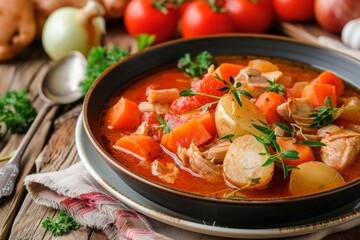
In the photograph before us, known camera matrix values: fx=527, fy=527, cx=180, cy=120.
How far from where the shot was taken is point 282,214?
2.29 meters

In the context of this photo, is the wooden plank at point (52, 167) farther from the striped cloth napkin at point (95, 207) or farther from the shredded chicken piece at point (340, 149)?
the shredded chicken piece at point (340, 149)

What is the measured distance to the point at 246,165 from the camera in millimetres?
2477

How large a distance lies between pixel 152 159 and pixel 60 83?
168cm

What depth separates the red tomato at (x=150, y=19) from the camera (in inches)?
185

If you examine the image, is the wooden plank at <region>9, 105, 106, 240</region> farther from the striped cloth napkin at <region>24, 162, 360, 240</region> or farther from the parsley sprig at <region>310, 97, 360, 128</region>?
the parsley sprig at <region>310, 97, 360, 128</region>

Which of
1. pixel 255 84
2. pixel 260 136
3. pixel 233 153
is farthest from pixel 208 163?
pixel 255 84

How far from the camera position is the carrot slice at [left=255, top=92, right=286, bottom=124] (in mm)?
2908

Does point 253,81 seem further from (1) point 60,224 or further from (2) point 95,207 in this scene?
(1) point 60,224

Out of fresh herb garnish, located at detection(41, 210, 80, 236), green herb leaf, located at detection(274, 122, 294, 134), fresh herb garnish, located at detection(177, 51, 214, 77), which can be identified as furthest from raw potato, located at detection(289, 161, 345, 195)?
fresh herb garnish, located at detection(177, 51, 214, 77)

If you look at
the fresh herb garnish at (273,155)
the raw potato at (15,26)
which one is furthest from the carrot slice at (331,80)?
the raw potato at (15,26)

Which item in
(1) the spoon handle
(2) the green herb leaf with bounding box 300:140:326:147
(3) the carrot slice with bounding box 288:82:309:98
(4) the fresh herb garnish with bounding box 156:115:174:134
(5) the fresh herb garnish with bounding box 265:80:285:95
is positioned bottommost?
(1) the spoon handle

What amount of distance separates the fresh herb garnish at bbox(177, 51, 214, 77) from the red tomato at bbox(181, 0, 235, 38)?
0.91m

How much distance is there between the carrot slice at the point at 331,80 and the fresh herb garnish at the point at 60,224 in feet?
5.48

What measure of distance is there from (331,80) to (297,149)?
85 cm
